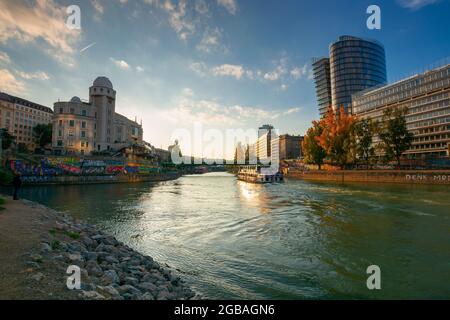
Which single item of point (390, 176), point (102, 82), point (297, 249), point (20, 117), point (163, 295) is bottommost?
point (297, 249)

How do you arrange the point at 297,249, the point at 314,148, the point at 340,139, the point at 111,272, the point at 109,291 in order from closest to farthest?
the point at 109,291 < the point at 111,272 < the point at 297,249 < the point at 340,139 < the point at 314,148

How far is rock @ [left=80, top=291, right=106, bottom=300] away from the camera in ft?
19.6

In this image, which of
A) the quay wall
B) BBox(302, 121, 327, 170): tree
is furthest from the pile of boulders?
BBox(302, 121, 327, 170): tree

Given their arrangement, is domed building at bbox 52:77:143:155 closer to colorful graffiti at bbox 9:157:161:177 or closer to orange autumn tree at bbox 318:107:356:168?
colorful graffiti at bbox 9:157:161:177

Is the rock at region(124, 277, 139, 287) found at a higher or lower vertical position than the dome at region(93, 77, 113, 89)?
lower

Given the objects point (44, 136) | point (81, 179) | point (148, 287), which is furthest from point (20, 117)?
point (148, 287)

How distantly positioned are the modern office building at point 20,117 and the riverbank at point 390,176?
5655 inches

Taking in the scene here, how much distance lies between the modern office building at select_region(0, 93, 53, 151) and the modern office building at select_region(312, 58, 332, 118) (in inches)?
7588

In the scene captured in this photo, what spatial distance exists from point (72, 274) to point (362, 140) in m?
88.1

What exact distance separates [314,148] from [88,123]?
287ft

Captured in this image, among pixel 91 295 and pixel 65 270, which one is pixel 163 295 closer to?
pixel 91 295

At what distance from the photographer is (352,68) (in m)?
159

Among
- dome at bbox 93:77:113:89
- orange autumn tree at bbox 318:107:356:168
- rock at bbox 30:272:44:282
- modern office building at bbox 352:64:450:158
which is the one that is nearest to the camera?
rock at bbox 30:272:44:282

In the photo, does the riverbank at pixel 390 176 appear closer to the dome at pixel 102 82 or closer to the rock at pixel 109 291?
the rock at pixel 109 291
